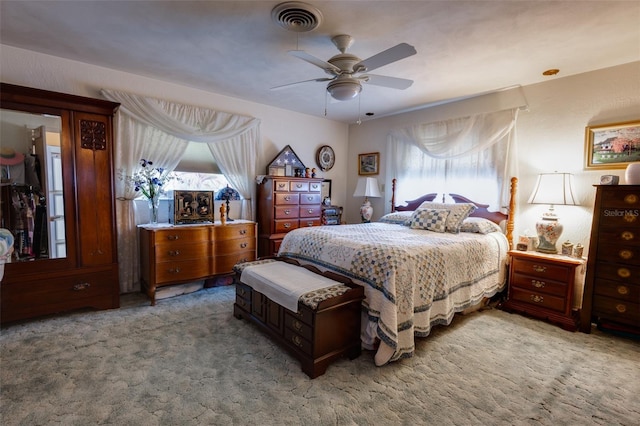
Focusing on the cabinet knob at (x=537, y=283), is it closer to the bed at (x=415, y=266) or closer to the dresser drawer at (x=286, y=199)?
the bed at (x=415, y=266)

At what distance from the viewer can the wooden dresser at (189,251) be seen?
318 centimetres

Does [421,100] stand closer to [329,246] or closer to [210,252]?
[329,246]

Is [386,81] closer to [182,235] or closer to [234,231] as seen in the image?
[234,231]

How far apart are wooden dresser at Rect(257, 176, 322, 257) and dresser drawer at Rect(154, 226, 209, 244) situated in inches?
38.9

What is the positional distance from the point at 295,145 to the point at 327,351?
356cm

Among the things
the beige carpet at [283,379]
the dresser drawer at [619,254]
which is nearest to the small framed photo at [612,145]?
the dresser drawer at [619,254]

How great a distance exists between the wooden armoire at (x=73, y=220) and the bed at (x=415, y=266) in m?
1.81

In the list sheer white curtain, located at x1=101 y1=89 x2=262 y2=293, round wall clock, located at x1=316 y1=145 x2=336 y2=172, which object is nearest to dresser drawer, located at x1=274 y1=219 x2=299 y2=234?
sheer white curtain, located at x1=101 y1=89 x2=262 y2=293

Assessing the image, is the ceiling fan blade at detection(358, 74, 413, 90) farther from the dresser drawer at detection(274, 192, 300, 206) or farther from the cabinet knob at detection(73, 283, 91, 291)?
the cabinet knob at detection(73, 283, 91, 291)

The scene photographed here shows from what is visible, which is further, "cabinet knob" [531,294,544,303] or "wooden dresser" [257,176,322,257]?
"wooden dresser" [257,176,322,257]

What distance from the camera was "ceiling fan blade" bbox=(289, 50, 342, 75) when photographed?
81.0 inches

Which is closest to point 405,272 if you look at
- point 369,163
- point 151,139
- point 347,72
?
point 347,72

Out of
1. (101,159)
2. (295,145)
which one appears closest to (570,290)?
(295,145)

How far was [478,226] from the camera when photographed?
11.1ft
